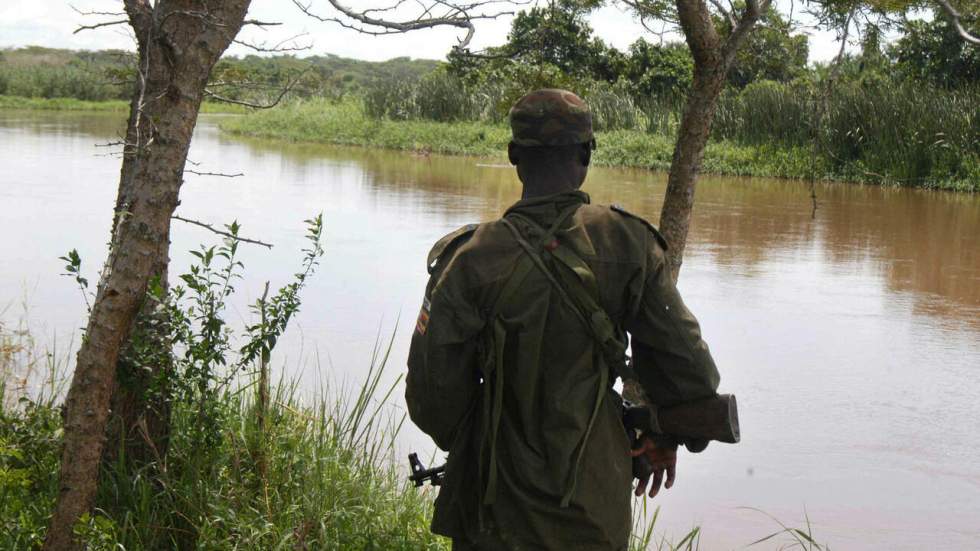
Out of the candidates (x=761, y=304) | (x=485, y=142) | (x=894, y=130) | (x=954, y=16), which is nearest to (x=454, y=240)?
(x=954, y=16)

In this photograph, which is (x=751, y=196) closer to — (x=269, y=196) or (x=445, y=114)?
(x=269, y=196)

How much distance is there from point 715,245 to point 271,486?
959cm

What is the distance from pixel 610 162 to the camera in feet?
77.3

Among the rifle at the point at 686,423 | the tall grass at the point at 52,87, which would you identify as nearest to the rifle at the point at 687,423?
the rifle at the point at 686,423

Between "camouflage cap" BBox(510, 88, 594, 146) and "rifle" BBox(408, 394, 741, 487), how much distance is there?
61cm

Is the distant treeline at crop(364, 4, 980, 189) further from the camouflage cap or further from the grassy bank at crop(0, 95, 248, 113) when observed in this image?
the grassy bank at crop(0, 95, 248, 113)

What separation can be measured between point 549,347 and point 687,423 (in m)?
0.35

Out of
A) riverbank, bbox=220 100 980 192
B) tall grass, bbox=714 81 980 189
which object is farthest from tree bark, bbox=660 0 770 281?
tall grass, bbox=714 81 980 189

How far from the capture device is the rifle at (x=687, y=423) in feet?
7.82

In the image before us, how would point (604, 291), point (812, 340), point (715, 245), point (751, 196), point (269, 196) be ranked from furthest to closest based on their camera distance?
point (751, 196), point (269, 196), point (715, 245), point (812, 340), point (604, 291)

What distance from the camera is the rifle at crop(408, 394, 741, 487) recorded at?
238 centimetres

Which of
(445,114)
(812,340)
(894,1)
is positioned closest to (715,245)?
(812,340)

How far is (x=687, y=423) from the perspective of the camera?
7.94 feet

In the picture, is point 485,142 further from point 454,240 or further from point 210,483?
point 454,240
